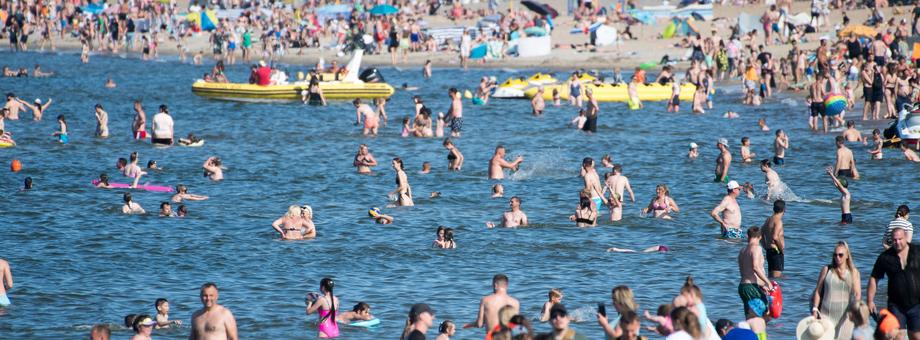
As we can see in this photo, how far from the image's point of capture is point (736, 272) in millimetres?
18203

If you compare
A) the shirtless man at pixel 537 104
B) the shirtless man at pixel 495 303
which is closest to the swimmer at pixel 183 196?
the shirtless man at pixel 495 303

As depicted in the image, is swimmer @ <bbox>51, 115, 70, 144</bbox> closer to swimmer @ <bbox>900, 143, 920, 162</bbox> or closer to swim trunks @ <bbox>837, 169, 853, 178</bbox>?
swim trunks @ <bbox>837, 169, 853, 178</bbox>

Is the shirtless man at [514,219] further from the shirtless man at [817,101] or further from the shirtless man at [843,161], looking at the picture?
the shirtless man at [817,101]

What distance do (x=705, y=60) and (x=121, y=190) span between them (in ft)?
83.3

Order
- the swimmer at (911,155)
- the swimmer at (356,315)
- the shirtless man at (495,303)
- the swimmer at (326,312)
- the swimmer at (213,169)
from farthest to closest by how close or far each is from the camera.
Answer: the swimmer at (911,155) → the swimmer at (213,169) → the swimmer at (356,315) → the swimmer at (326,312) → the shirtless man at (495,303)

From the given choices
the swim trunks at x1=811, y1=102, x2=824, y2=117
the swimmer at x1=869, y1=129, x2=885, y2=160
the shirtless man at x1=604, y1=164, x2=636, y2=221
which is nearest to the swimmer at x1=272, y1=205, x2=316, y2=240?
the shirtless man at x1=604, y1=164, x2=636, y2=221

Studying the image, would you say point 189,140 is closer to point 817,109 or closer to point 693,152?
point 693,152

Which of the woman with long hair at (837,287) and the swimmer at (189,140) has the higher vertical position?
the woman with long hair at (837,287)

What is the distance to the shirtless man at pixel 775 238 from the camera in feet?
52.5

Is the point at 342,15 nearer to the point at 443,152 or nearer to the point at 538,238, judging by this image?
the point at 443,152

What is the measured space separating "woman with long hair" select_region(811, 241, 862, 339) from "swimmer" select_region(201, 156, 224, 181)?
1748 centimetres

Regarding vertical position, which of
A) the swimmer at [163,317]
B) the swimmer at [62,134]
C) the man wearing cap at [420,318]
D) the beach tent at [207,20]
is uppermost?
the beach tent at [207,20]

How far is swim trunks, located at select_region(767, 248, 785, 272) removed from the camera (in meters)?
16.8

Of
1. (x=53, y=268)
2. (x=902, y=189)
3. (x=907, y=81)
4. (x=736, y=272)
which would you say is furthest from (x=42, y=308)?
(x=907, y=81)
